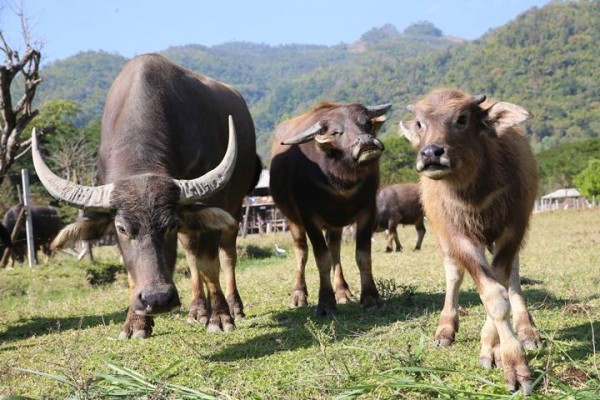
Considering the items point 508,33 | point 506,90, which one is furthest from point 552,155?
point 508,33

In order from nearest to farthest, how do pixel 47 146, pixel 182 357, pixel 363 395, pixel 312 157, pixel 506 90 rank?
pixel 363 395 → pixel 182 357 → pixel 312 157 → pixel 47 146 → pixel 506 90

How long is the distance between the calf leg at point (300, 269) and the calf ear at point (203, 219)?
2348 millimetres

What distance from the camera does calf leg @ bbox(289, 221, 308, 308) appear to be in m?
7.05

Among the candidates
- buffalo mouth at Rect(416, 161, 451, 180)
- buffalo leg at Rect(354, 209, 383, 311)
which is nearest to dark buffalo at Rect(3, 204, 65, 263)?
buffalo leg at Rect(354, 209, 383, 311)

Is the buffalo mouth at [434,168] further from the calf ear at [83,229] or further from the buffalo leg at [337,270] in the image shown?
the buffalo leg at [337,270]

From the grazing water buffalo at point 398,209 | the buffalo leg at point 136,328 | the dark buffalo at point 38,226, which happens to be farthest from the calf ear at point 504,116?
the dark buffalo at point 38,226

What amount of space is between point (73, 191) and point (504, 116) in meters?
2.89

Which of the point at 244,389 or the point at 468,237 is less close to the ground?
the point at 468,237

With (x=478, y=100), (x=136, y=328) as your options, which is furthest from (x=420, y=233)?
(x=478, y=100)

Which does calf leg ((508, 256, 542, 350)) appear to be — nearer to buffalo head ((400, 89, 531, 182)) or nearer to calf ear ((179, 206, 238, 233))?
buffalo head ((400, 89, 531, 182))

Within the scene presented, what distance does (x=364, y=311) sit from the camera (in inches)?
243

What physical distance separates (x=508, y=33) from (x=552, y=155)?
94.6 meters

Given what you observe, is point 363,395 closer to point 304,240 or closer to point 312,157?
point 312,157

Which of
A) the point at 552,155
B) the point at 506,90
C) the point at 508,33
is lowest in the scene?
the point at 552,155
